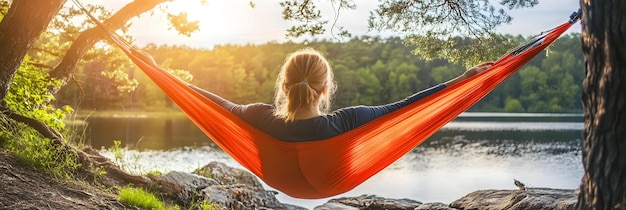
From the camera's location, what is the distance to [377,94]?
103ft

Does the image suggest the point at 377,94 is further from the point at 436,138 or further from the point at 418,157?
the point at 418,157

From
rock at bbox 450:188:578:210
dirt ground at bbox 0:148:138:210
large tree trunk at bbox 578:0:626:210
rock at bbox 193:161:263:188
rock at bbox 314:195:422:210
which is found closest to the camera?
large tree trunk at bbox 578:0:626:210

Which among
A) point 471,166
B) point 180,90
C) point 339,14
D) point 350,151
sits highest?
point 339,14

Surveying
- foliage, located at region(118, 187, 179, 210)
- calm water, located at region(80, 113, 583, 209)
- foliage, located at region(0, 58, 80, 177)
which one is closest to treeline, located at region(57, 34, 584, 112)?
calm water, located at region(80, 113, 583, 209)

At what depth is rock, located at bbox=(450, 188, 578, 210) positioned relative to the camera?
4.15 meters

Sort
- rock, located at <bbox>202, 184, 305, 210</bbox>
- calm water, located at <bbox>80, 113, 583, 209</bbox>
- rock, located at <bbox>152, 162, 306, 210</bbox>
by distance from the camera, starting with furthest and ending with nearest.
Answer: calm water, located at <bbox>80, 113, 583, 209</bbox> < rock, located at <bbox>202, 184, 305, 210</bbox> < rock, located at <bbox>152, 162, 306, 210</bbox>

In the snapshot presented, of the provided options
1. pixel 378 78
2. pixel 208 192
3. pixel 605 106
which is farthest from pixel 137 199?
pixel 378 78

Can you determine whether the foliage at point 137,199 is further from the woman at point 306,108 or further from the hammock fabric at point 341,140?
the woman at point 306,108

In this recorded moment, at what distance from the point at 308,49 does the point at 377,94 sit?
29.3 m

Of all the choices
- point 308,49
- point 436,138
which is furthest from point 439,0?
point 436,138

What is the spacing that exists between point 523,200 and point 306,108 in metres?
2.70

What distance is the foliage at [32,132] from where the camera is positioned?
3.35m

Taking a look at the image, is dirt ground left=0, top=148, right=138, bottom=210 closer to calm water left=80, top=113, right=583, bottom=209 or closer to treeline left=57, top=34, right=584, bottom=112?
calm water left=80, top=113, right=583, bottom=209

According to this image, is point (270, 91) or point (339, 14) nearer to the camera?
point (339, 14)
